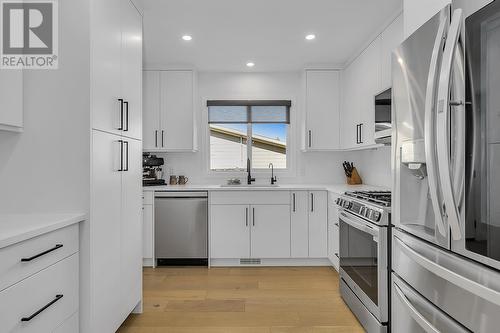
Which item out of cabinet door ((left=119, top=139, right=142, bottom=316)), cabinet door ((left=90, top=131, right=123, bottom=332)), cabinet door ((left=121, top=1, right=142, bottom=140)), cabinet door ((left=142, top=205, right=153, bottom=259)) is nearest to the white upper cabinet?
cabinet door ((left=121, top=1, right=142, bottom=140))

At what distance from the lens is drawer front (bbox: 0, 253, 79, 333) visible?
124 centimetres

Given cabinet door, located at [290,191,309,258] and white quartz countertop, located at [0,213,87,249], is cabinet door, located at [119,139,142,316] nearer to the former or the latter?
white quartz countertop, located at [0,213,87,249]

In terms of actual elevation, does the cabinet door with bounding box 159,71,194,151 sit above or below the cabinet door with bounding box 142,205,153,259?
above

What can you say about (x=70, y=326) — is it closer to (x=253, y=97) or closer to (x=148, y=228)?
(x=148, y=228)

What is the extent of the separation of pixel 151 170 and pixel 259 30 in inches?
89.6

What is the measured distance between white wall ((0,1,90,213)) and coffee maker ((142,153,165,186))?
93.5 inches

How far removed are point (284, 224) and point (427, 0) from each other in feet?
9.32

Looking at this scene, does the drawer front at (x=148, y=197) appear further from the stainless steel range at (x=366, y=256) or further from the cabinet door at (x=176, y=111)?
the stainless steel range at (x=366, y=256)

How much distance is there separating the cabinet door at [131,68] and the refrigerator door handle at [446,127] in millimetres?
1891

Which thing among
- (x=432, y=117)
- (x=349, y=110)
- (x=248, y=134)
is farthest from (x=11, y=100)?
(x=349, y=110)

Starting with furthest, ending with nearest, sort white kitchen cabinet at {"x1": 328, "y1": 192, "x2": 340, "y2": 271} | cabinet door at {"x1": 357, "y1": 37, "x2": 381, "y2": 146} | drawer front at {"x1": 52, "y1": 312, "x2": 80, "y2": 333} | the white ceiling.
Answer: white kitchen cabinet at {"x1": 328, "y1": 192, "x2": 340, "y2": 271}
cabinet door at {"x1": 357, "y1": 37, "x2": 381, "y2": 146}
the white ceiling
drawer front at {"x1": 52, "y1": 312, "x2": 80, "y2": 333}

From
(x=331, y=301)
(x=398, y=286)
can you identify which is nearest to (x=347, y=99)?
(x=331, y=301)

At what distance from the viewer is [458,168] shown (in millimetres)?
1095

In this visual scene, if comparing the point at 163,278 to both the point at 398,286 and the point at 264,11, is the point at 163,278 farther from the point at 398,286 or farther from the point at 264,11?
the point at 264,11
